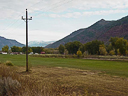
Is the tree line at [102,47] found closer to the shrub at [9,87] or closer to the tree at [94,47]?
the tree at [94,47]

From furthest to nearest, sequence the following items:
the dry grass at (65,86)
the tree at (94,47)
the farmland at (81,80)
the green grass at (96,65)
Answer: the tree at (94,47), the green grass at (96,65), the farmland at (81,80), the dry grass at (65,86)

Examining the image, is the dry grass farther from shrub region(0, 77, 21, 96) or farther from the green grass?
the green grass

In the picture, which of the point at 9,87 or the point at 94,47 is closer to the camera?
the point at 9,87

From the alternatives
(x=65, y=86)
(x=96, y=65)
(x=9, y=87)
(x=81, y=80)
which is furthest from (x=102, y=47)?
(x=9, y=87)

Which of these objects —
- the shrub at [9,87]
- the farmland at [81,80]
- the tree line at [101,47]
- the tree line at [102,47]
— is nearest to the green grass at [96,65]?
the farmland at [81,80]

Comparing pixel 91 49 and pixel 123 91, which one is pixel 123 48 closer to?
pixel 91 49

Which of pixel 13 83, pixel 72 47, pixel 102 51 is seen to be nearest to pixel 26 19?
pixel 13 83

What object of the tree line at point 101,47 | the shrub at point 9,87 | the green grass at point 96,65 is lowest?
the green grass at point 96,65

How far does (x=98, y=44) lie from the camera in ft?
361

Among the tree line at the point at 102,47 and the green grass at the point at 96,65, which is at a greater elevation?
the tree line at the point at 102,47

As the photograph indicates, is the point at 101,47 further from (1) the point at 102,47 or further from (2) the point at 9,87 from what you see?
(2) the point at 9,87

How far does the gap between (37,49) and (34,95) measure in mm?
193433

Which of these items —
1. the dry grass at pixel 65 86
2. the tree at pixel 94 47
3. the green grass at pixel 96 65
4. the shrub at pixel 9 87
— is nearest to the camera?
the dry grass at pixel 65 86

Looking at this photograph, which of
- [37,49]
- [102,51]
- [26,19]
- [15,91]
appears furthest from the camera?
[37,49]
